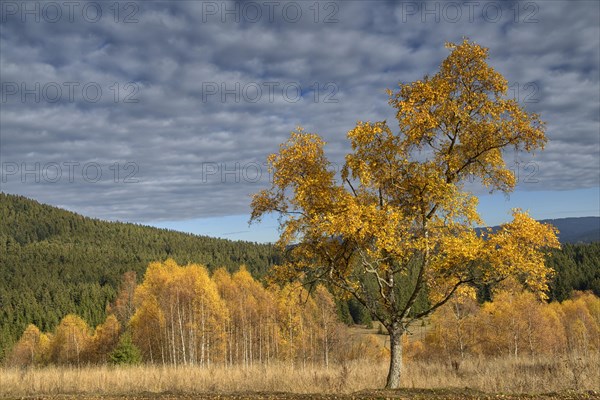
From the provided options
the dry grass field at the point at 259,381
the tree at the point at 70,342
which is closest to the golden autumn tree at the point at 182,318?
the tree at the point at 70,342

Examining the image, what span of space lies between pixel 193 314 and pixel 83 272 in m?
122

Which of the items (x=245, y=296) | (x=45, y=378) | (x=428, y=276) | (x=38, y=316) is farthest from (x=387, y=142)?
(x=38, y=316)

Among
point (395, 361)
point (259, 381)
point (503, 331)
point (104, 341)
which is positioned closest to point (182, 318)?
point (104, 341)

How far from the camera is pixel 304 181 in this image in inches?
659

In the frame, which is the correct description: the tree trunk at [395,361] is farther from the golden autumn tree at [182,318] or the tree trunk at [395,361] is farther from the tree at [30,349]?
the tree at [30,349]

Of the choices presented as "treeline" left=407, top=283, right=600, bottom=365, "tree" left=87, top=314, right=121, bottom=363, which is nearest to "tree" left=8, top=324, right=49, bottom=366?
"tree" left=87, top=314, right=121, bottom=363

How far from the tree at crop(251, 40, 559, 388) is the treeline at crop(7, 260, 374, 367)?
1424 inches

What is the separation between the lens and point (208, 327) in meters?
59.8

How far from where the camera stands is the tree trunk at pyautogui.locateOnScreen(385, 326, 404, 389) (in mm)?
16781

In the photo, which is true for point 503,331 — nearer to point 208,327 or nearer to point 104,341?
point 208,327

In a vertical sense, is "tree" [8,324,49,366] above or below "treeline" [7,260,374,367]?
below

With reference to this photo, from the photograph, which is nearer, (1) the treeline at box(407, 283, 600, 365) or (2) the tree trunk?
(2) the tree trunk

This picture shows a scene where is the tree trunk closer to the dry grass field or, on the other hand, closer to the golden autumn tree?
the dry grass field

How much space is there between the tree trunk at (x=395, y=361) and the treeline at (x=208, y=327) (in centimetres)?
3546
